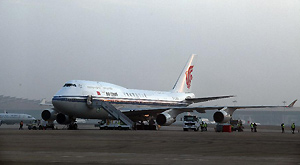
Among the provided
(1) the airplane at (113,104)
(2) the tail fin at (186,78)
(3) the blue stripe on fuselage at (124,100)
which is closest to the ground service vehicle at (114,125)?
(1) the airplane at (113,104)

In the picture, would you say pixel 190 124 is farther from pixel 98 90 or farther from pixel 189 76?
pixel 189 76

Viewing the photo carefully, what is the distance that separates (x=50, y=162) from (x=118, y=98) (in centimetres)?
4274

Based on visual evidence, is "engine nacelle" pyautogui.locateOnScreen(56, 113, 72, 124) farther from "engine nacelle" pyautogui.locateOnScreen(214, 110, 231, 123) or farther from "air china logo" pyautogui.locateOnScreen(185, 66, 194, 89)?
"air china logo" pyautogui.locateOnScreen(185, 66, 194, 89)

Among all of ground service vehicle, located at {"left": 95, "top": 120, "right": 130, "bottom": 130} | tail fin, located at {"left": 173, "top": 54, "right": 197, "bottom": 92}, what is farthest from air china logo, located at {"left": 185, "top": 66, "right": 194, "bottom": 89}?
ground service vehicle, located at {"left": 95, "top": 120, "right": 130, "bottom": 130}

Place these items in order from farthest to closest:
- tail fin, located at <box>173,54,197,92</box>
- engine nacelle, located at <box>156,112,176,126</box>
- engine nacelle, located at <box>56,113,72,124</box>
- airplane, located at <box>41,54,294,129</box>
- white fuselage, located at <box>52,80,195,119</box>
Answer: tail fin, located at <box>173,54,197,92</box> → engine nacelle, located at <box>56,113,72,124</box> → engine nacelle, located at <box>156,112,176,126</box> → airplane, located at <box>41,54,294,129</box> → white fuselage, located at <box>52,80,195,119</box>

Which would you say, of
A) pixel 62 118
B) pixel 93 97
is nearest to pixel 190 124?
pixel 93 97

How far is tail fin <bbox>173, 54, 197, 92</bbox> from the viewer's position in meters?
78.0

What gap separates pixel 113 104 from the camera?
59.8 m

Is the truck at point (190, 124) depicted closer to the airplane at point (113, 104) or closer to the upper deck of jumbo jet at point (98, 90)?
the airplane at point (113, 104)

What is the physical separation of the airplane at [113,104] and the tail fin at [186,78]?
759cm

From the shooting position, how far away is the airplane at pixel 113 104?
184ft

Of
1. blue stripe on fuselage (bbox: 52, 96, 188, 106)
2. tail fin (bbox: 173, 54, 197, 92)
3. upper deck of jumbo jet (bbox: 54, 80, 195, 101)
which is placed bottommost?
blue stripe on fuselage (bbox: 52, 96, 188, 106)

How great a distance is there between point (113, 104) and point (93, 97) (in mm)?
3462

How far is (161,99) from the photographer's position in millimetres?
69312
